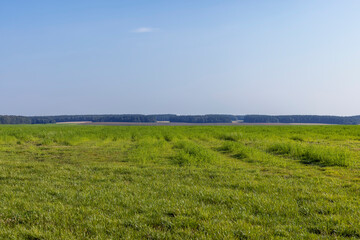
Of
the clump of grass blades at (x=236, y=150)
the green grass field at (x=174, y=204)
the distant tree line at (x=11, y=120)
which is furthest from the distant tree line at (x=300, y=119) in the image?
the green grass field at (x=174, y=204)

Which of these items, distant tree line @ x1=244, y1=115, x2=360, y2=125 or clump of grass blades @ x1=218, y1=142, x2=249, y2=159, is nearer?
clump of grass blades @ x1=218, y1=142, x2=249, y2=159

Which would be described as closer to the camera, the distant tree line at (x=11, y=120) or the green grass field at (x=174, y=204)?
the green grass field at (x=174, y=204)

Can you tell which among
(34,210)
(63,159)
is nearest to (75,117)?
(63,159)

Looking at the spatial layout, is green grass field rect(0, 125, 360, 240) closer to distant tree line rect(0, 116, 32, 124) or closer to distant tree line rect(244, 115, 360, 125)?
distant tree line rect(244, 115, 360, 125)

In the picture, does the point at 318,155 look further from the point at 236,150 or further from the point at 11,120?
the point at 11,120

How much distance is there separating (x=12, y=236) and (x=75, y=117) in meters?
160

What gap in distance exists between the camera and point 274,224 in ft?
16.4

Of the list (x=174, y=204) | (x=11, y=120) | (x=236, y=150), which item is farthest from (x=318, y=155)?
(x=11, y=120)

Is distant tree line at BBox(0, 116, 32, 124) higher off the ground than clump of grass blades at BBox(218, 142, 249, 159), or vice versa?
distant tree line at BBox(0, 116, 32, 124)

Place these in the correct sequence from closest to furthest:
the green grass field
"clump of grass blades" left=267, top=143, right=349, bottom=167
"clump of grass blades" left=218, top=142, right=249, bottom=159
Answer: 1. the green grass field
2. "clump of grass blades" left=267, top=143, right=349, bottom=167
3. "clump of grass blades" left=218, top=142, right=249, bottom=159

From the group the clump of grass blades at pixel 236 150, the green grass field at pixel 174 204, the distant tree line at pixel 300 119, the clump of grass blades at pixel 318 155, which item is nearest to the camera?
the green grass field at pixel 174 204

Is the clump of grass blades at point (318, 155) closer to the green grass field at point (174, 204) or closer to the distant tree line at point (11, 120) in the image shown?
the green grass field at point (174, 204)

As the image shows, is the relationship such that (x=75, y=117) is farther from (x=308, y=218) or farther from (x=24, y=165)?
(x=308, y=218)

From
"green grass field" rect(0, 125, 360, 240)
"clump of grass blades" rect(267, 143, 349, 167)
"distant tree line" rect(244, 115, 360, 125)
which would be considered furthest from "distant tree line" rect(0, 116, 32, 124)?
"clump of grass blades" rect(267, 143, 349, 167)
